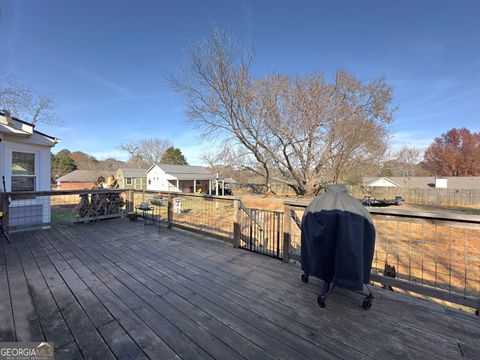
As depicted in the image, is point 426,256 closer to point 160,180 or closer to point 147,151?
point 160,180

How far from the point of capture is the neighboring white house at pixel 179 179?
23703mm

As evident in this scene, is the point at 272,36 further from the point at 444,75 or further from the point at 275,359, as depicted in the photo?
the point at 275,359

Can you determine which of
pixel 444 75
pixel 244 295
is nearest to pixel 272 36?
pixel 444 75

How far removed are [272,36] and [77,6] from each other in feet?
23.0

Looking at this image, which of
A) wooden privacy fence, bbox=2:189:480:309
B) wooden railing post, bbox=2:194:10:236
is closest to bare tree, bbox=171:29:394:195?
wooden privacy fence, bbox=2:189:480:309

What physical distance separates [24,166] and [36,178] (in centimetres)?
37

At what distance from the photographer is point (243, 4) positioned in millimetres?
8070

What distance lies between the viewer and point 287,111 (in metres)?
14.5

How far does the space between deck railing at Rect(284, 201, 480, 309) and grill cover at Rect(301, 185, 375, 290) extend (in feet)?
1.91

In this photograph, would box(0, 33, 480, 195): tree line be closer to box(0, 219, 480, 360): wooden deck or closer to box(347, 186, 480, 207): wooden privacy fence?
box(347, 186, 480, 207): wooden privacy fence

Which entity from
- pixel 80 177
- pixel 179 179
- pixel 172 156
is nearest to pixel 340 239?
pixel 179 179

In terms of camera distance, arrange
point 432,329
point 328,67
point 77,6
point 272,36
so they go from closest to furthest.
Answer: point 432,329
point 77,6
point 272,36
point 328,67

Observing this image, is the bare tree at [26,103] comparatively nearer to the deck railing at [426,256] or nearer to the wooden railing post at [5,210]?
the wooden railing post at [5,210]

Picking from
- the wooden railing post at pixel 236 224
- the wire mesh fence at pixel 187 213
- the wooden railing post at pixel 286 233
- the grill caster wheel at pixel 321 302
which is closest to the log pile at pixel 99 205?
the wire mesh fence at pixel 187 213
